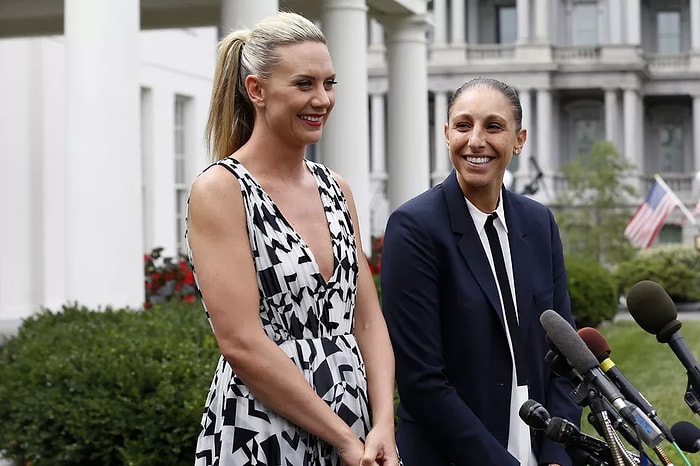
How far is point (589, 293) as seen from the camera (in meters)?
20.4

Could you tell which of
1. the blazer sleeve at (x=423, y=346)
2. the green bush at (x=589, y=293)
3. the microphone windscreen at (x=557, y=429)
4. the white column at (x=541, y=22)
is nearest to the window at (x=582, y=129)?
the white column at (x=541, y=22)

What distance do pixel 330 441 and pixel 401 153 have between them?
14.5 meters

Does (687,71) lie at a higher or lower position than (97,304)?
higher

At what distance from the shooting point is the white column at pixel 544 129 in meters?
61.2

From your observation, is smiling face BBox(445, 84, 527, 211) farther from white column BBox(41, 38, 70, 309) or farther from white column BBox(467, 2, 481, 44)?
white column BBox(467, 2, 481, 44)

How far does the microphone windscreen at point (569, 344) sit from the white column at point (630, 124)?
5900 cm

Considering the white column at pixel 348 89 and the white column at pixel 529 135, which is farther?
the white column at pixel 529 135

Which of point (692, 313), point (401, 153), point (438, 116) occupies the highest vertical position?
point (438, 116)

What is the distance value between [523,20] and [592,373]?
61.8 metres

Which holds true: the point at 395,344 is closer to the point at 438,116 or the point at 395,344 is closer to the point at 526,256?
the point at 526,256

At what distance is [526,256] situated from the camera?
3830 millimetres

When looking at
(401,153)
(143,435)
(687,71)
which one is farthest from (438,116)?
(143,435)

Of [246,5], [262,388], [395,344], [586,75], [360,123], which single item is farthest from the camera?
[586,75]

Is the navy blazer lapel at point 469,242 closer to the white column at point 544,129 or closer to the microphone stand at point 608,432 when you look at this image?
the microphone stand at point 608,432
